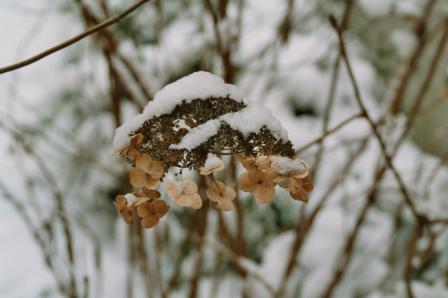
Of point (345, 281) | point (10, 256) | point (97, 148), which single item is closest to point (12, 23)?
point (97, 148)

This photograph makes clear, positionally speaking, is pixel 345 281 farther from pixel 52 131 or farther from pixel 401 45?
pixel 52 131

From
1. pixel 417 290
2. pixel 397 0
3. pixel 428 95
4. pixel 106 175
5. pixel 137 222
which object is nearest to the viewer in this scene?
pixel 137 222

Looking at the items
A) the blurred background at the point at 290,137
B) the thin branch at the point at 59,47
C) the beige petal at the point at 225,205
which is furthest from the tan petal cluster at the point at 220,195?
the blurred background at the point at 290,137

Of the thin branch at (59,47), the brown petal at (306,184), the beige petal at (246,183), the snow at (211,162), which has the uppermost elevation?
the thin branch at (59,47)

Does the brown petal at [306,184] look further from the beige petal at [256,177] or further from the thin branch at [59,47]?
the thin branch at [59,47]

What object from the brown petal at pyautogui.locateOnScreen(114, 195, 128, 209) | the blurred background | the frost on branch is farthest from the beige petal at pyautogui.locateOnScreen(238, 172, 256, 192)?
the blurred background

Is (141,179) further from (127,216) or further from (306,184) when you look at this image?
(306,184)

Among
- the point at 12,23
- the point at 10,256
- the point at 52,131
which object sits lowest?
the point at 10,256

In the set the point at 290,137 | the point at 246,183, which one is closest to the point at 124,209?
the point at 246,183
